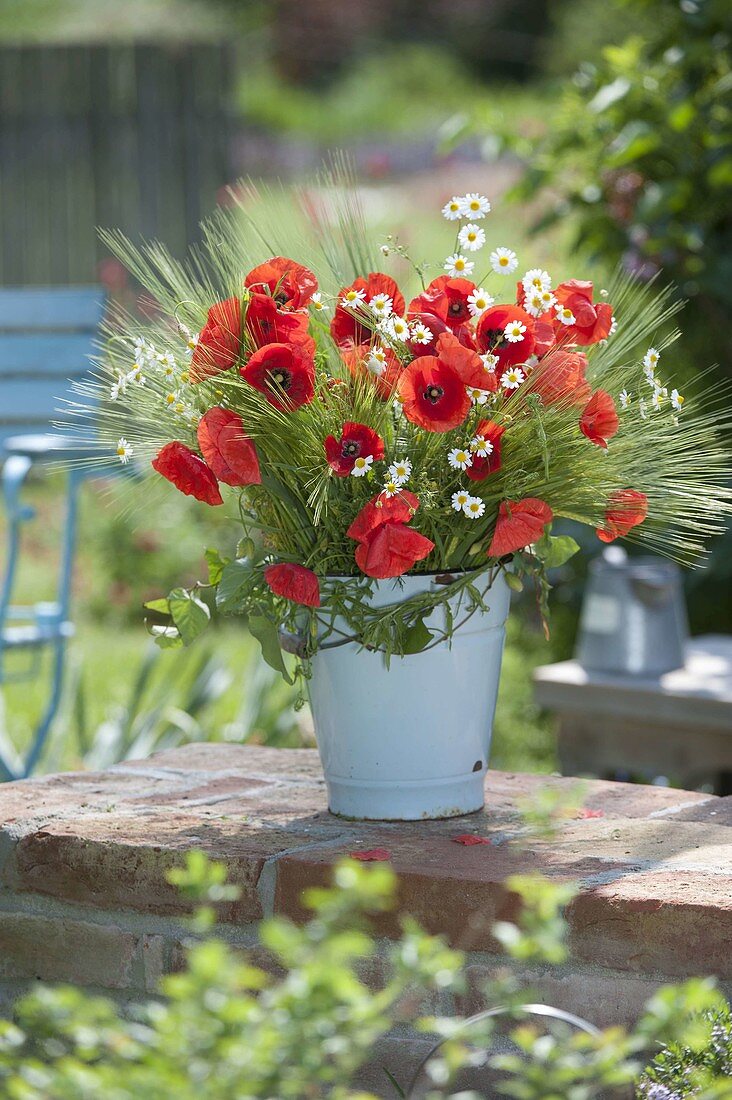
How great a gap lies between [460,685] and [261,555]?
0.24 meters

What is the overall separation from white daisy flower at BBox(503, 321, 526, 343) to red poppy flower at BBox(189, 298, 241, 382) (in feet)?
0.81

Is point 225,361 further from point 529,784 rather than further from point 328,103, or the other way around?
point 328,103

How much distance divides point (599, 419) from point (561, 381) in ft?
0.16

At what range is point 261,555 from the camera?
1.37 m

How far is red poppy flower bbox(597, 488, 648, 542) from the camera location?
1.35 m

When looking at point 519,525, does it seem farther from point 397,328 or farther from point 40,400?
point 40,400

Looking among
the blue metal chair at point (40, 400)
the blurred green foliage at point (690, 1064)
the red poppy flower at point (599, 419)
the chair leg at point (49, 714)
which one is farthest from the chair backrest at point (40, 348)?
the blurred green foliage at point (690, 1064)

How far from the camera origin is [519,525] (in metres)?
1.29

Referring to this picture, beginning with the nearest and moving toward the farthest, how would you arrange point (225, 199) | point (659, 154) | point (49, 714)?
point (49, 714) < point (659, 154) < point (225, 199)

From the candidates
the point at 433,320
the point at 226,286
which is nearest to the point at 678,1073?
the point at 433,320

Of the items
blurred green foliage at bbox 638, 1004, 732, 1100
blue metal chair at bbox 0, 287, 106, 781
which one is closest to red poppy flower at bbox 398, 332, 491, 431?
blurred green foliage at bbox 638, 1004, 732, 1100

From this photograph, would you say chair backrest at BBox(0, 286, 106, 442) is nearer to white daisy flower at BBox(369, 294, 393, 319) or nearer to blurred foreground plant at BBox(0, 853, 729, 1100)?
white daisy flower at BBox(369, 294, 393, 319)

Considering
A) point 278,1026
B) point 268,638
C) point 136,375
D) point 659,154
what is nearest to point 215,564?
point 268,638

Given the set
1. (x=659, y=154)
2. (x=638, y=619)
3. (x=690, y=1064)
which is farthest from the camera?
(x=659, y=154)
